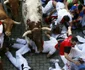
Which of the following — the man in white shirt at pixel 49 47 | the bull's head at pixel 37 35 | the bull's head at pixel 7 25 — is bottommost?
the man in white shirt at pixel 49 47

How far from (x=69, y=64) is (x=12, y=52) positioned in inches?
78.2

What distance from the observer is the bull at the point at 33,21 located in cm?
859

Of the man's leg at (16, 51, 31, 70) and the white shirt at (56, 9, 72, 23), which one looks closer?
the man's leg at (16, 51, 31, 70)

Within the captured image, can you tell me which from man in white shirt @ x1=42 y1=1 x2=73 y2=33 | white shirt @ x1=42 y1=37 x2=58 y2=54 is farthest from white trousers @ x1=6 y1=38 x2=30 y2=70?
man in white shirt @ x1=42 y1=1 x2=73 y2=33

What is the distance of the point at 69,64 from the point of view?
7980 millimetres

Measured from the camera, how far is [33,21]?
887cm

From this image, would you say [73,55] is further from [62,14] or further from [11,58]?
[11,58]

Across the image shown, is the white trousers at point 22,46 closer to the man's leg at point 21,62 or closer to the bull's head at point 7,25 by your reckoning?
the man's leg at point 21,62

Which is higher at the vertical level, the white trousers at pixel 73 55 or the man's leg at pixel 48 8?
the man's leg at pixel 48 8

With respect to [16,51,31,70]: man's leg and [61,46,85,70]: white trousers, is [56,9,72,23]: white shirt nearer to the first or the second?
[61,46,85,70]: white trousers

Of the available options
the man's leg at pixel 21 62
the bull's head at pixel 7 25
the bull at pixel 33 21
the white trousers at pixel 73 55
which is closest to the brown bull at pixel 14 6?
the bull at pixel 33 21

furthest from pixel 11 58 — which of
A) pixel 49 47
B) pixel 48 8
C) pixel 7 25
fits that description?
A: pixel 48 8

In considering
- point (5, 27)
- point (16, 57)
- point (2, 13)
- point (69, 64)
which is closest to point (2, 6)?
point (2, 13)

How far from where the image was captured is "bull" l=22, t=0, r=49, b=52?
8.59 metres
